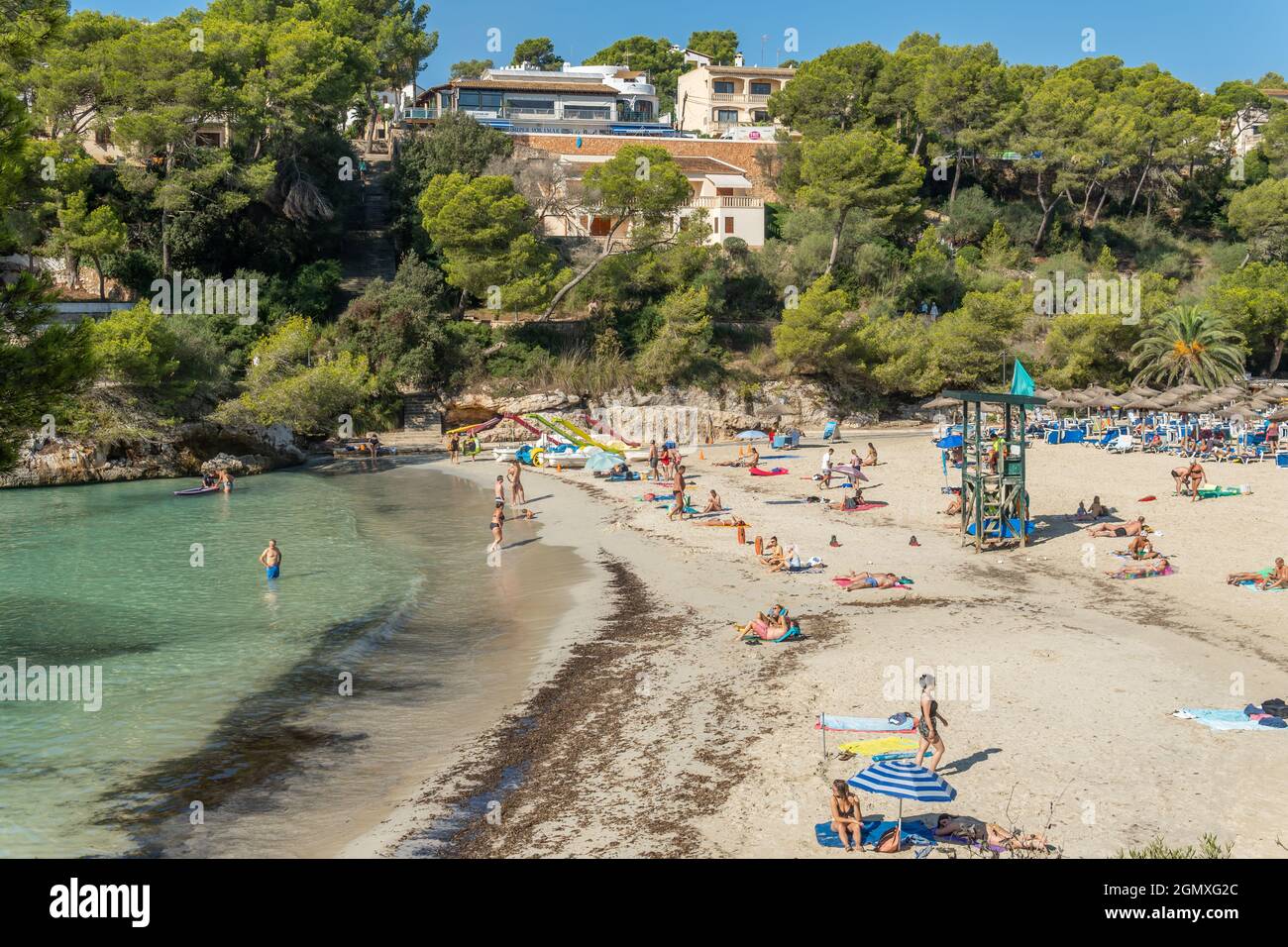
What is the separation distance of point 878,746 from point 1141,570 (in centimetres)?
939

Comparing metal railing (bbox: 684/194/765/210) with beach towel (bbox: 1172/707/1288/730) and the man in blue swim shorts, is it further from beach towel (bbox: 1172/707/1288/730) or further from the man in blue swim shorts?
beach towel (bbox: 1172/707/1288/730)

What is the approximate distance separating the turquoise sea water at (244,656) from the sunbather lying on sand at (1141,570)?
9630mm

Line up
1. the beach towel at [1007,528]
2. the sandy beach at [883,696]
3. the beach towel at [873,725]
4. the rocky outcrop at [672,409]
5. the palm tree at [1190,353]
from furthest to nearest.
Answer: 1. the palm tree at [1190,353]
2. the rocky outcrop at [672,409]
3. the beach towel at [1007,528]
4. the beach towel at [873,725]
5. the sandy beach at [883,696]

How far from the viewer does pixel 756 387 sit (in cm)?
4228

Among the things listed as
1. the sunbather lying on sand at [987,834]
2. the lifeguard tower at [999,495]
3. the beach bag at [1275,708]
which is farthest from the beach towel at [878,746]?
the lifeguard tower at [999,495]

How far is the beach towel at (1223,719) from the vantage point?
32.8 ft

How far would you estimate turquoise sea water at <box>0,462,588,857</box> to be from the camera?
979 cm

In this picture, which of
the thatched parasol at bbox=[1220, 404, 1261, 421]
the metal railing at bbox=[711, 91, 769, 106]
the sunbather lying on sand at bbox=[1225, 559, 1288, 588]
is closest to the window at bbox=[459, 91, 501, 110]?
the metal railing at bbox=[711, 91, 769, 106]

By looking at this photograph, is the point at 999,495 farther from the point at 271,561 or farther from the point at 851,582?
the point at 271,561

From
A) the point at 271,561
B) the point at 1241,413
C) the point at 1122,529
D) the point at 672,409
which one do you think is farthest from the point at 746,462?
the point at 1241,413

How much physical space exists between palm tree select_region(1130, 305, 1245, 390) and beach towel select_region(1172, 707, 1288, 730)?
35336 millimetres

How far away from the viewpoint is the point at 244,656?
14742 millimetres

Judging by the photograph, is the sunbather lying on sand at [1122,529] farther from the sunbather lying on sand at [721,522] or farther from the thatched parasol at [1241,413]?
the thatched parasol at [1241,413]
